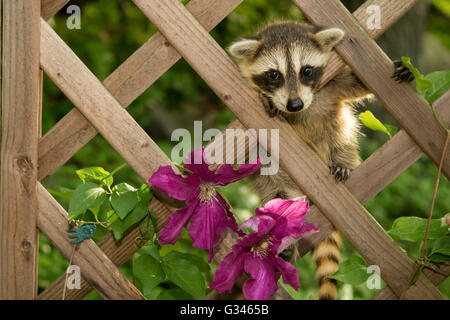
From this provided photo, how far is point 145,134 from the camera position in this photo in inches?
76.5

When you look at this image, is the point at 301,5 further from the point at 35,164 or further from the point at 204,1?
the point at 35,164

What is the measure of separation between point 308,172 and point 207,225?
1.53 ft

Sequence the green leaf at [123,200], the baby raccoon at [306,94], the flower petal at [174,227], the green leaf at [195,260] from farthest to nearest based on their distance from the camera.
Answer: the baby raccoon at [306,94] < the green leaf at [195,260] < the green leaf at [123,200] < the flower petal at [174,227]

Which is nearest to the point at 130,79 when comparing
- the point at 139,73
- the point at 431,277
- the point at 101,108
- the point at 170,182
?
the point at 139,73

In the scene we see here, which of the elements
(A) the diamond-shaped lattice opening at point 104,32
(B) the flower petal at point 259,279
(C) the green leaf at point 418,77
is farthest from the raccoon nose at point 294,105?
(A) the diamond-shaped lattice opening at point 104,32

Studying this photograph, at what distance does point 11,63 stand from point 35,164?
0.40 m

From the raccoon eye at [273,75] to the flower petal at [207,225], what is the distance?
87 centimetres

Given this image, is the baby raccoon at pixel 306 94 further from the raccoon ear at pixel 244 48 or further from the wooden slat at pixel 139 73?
the wooden slat at pixel 139 73

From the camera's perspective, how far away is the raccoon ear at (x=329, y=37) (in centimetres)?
184

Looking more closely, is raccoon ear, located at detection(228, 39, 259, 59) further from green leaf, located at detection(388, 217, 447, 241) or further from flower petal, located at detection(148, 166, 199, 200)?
green leaf, located at detection(388, 217, 447, 241)

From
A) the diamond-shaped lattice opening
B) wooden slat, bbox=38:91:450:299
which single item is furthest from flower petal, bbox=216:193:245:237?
the diamond-shaped lattice opening

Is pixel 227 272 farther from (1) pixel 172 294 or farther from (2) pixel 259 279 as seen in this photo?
(1) pixel 172 294

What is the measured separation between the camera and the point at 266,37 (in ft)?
8.13

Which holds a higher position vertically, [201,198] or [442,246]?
[201,198]
